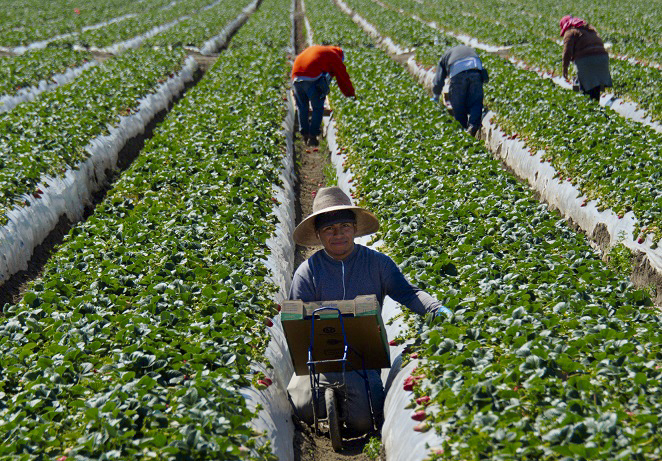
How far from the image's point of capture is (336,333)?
495 centimetres

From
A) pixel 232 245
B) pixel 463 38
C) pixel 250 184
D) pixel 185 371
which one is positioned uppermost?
pixel 463 38

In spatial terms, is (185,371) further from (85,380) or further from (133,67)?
(133,67)

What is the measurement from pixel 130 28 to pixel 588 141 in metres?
23.6

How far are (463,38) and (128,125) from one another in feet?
53.5

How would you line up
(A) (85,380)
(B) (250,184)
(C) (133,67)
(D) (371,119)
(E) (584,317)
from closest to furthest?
(A) (85,380)
(E) (584,317)
(B) (250,184)
(D) (371,119)
(C) (133,67)

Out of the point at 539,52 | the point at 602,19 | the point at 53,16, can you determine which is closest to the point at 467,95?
the point at 539,52

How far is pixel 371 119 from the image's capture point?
39.6 feet

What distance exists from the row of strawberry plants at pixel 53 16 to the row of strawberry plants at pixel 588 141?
1861 centimetres

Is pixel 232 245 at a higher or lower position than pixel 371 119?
lower

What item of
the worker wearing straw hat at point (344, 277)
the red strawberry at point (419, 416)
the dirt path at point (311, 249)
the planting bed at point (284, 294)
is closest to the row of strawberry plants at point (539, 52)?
the planting bed at point (284, 294)

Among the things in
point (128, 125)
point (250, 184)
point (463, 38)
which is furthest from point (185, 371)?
point (463, 38)

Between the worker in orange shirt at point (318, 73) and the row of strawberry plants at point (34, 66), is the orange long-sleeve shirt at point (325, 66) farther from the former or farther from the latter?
the row of strawberry plants at point (34, 66)

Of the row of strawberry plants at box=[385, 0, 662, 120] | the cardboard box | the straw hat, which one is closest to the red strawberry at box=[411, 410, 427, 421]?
the cardboard box

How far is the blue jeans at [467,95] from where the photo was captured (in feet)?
39.8
